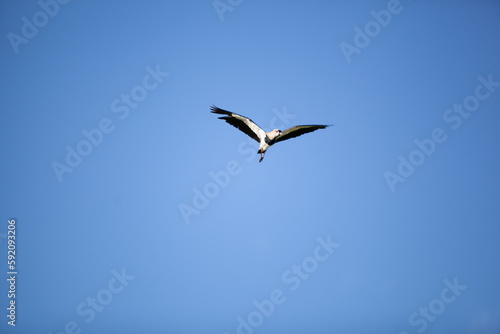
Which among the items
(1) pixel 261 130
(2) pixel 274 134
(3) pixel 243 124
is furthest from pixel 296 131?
(3) pixel 243 124

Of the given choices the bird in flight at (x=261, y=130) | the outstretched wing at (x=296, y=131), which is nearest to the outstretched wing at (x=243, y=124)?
the bird in flight at (x=261, y=130)

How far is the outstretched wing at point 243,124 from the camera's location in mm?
13391

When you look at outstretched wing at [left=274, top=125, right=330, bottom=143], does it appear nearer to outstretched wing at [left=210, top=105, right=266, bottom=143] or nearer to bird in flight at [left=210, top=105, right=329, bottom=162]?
bird in flight at [left=210, top=105, right=329, bottom=162]

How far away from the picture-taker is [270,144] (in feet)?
47.0

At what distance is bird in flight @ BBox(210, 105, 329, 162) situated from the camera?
1359 cm

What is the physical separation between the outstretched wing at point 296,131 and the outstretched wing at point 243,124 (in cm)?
78

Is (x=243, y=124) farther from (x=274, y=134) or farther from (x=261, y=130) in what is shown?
(x=274, y=134)

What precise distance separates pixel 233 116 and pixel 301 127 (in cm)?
273

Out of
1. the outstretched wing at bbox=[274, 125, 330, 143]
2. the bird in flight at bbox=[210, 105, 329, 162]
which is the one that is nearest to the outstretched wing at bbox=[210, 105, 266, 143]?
the bird in flight at bbox=[210, 105, 329, 162]

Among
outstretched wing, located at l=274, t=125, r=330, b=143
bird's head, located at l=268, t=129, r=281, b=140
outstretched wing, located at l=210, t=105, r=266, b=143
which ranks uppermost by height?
outstretched wing, located at l=210, t=105, r=266, b=143

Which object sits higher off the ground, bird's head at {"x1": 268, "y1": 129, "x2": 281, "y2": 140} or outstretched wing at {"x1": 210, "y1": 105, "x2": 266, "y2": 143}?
outstretched wing at {"x1": 210, "y1": 105, "x2": 266, "y2": 143}

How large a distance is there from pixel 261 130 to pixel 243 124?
2.52 feet

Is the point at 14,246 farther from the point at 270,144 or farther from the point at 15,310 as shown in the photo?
the point at 270,144

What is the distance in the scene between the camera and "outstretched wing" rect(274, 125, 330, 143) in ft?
44.9
